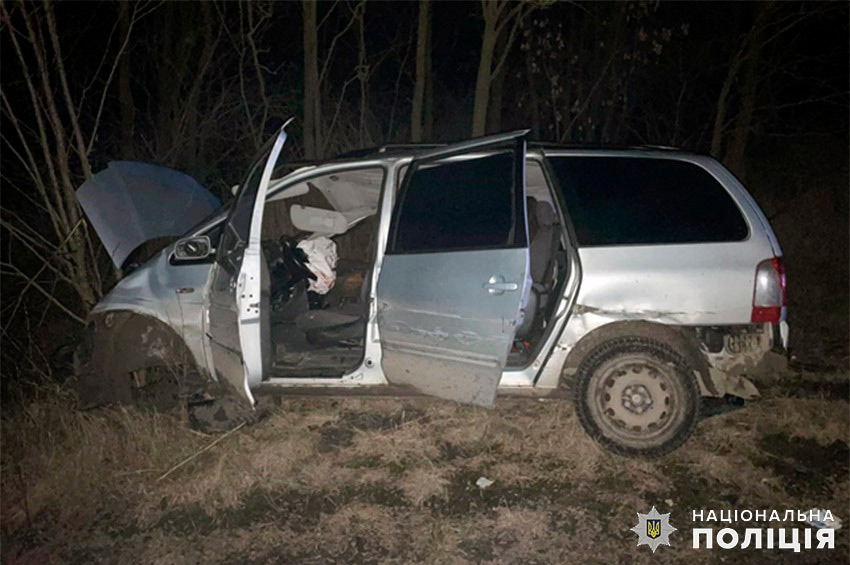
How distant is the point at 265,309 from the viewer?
4.05 m

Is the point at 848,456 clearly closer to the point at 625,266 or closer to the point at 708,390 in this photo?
the point at 708,390

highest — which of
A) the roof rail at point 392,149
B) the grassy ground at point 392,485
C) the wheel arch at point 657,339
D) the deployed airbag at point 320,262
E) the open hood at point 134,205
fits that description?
the roof rail at point 392,149

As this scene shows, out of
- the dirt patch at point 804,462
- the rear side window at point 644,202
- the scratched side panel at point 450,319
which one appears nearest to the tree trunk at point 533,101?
the rear side window at point 644,202

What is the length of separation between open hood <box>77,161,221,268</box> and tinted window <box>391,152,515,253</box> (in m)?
1.85

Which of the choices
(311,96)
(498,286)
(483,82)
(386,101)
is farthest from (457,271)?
(386,101)

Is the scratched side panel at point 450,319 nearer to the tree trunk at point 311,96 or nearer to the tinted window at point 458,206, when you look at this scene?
the tinted window at point 458,206

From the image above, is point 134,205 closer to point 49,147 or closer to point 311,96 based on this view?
point 49,147

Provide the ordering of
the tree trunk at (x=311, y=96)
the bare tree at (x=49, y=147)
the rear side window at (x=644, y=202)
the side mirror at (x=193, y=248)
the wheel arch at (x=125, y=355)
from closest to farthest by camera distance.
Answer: the rear side window at (x=644, y=202), the side mirror at (x=193, y=248), the wheel arch at (x=125, y=355), the bare tree at (x=49, y=147), the tree trunk at (x=311, y=96)

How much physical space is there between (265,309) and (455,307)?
121 cm

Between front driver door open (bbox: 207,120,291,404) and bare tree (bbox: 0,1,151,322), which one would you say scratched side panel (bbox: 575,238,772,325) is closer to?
front driver door open (bbox: 207,120,291,404)

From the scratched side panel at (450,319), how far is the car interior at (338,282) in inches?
10.7

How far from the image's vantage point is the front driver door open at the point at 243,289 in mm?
3793

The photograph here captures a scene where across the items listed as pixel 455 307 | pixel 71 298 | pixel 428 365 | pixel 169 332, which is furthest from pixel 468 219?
pixel 71 298

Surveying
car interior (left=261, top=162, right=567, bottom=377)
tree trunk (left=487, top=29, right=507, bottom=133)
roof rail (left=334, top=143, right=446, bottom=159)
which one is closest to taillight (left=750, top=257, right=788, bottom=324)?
car interior (left=261, top=162, right=567, bottom=377)
